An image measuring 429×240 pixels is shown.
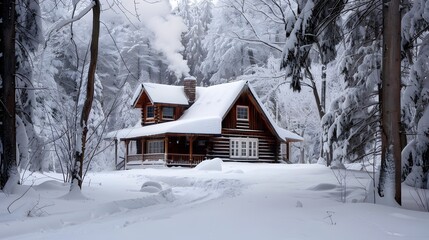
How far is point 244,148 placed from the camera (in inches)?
1436

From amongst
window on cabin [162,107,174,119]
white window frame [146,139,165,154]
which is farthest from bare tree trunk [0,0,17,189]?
window on cabin [162,107,174,119]

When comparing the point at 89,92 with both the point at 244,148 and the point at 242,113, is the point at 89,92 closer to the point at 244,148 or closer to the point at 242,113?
the point at 242,113

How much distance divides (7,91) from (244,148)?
26.8m

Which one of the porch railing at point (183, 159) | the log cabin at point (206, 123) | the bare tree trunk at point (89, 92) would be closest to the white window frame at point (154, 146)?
the log cabin at point (206, 123)

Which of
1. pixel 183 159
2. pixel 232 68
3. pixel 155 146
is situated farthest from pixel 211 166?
pixel 232 68

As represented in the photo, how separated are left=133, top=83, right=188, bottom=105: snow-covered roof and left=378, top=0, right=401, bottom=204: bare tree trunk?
28.3 meters

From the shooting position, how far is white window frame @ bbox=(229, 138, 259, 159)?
35.9m

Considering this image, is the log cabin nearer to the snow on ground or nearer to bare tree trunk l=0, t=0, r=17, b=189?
bare tree trunk l=0, t=0, r=17, b=189

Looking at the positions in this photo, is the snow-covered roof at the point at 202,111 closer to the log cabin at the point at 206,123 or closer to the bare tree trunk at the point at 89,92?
the log cabin at the point at 206,123

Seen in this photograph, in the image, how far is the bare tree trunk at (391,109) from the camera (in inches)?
355

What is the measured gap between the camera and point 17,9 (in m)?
12.5

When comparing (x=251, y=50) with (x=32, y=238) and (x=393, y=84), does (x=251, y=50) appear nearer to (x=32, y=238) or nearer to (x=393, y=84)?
(x=393, y=84)

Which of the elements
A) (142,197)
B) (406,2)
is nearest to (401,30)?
(406,2)

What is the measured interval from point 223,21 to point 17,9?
37.2m
